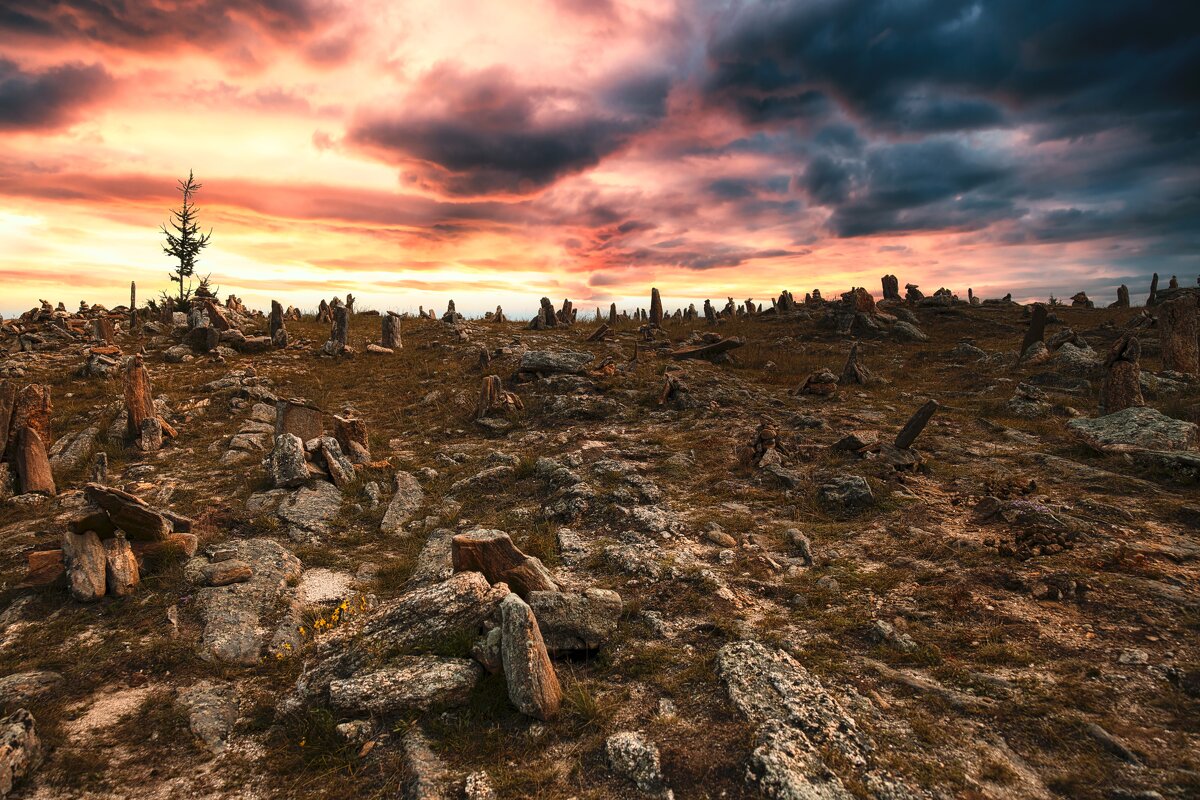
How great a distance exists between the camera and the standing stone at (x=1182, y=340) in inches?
764

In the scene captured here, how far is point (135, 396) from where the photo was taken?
1480 centimetres

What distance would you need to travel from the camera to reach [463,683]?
5898 mm

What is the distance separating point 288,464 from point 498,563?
756 cm

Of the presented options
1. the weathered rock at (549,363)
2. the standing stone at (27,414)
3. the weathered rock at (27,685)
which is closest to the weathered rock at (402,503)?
the weathered rock at (27,685)

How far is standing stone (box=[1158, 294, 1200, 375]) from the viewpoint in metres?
19.4

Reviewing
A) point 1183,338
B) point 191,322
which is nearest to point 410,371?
point 191,322

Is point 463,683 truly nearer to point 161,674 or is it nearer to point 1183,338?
point 161,674

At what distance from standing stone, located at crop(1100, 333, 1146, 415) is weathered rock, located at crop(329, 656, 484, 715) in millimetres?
18482

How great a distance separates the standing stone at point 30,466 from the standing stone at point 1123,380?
27110 millimetres

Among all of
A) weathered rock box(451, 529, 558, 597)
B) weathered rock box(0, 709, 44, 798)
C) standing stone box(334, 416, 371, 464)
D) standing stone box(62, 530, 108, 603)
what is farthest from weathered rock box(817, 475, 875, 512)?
standing stone box(62, 530, 108, 603)

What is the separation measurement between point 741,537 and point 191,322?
30.4 metres

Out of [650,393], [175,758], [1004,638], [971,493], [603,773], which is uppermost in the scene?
[650,393]

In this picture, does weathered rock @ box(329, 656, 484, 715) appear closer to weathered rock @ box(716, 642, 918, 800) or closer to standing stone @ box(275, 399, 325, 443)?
weathered rock @ box(716, 642, 918, 800)

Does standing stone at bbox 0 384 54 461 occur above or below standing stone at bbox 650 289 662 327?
below
